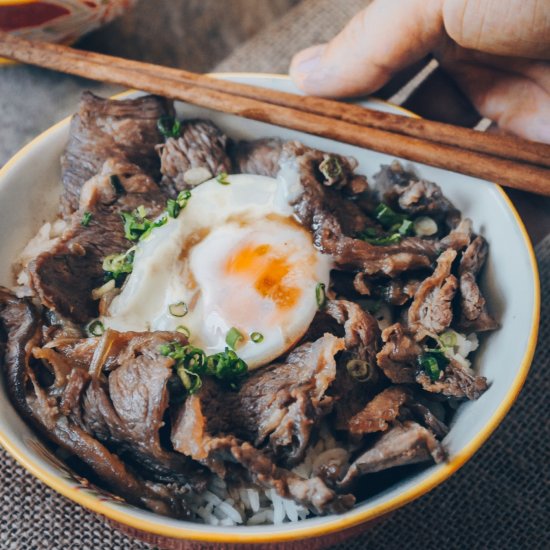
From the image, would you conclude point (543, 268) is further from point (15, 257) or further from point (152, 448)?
point (15, 257)

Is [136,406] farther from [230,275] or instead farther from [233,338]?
[230,275]

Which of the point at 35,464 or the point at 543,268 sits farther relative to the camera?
the point at 543,268

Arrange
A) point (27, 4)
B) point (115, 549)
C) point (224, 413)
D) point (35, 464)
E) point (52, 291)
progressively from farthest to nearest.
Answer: point (27, 4) < point (115, 549) < point (52, 291) < point (224, 413) < point (35, 464)

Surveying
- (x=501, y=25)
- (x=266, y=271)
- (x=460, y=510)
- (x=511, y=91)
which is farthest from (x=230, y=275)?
(x=511, y=91)

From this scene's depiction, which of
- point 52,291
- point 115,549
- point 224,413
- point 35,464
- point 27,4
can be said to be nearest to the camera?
point 35,464

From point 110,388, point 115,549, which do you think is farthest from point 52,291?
point 115,549

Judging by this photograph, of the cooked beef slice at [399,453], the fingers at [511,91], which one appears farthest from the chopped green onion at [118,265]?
the fingers at [511,91]

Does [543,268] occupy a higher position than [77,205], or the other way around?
[77,205]

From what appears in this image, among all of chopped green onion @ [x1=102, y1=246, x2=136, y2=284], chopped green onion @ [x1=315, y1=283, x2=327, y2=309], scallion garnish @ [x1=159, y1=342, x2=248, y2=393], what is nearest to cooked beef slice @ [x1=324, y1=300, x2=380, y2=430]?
chopped green onion @ [x1=315, y1=283, x2=327, y2=309]
